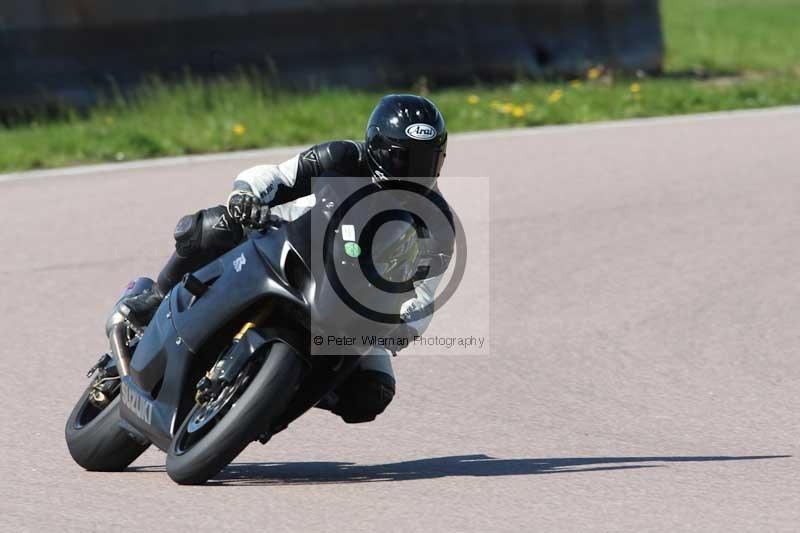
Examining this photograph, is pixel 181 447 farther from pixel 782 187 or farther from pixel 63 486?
pixel 782 187

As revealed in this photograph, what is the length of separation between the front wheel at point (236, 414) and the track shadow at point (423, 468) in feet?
0.95

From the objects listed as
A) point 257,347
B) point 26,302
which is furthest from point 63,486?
point 26,302

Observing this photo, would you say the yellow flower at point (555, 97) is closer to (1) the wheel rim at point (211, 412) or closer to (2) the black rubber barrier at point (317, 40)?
(2) the black rubber barrier at point (317, 40)

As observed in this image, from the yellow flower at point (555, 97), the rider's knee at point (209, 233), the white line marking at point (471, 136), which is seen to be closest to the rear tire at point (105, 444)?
the rider's knee at point (209, 233)

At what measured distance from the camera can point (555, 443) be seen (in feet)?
18.9

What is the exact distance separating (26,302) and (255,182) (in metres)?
3.38

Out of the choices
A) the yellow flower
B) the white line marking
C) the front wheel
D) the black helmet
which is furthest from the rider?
the yellow flower

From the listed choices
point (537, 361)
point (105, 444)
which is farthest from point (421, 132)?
point (537, 361)

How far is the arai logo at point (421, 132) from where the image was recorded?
16.0 ft

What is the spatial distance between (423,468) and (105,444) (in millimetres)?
1129

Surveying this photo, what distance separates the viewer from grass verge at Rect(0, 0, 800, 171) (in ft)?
38.2

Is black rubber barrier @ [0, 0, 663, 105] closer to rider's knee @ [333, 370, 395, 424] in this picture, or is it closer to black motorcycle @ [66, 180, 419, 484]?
black motorcycle @ [66, 180, 419, 484]

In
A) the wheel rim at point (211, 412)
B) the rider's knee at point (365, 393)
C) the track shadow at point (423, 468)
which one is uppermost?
the wheel rim at point (211, 412)

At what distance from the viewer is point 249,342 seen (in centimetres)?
468
